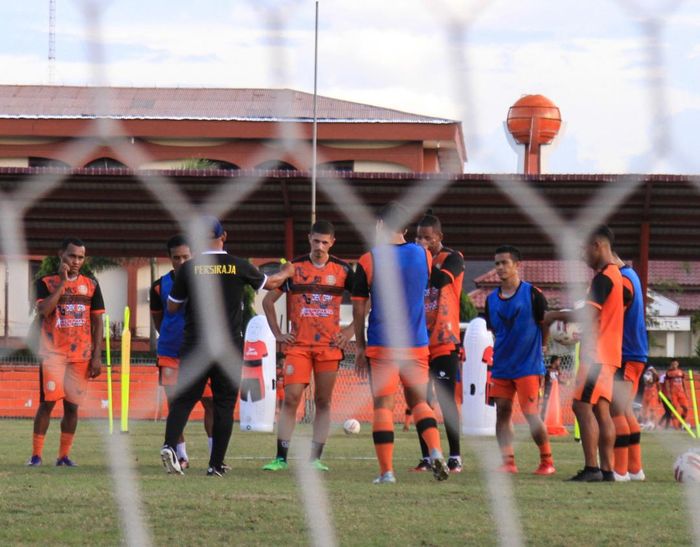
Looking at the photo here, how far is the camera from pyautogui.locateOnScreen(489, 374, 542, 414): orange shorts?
22.7ft

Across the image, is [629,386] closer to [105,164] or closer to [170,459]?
[170,459]

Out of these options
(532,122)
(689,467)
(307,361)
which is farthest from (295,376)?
(532,122)

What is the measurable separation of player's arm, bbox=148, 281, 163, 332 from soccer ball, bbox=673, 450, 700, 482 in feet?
8.72

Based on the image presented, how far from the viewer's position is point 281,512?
5.05 meters

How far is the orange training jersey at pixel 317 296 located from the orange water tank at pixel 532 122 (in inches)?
157

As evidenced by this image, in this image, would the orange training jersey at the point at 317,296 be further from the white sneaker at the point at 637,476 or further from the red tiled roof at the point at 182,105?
the red tiled roof at the point at 182,105

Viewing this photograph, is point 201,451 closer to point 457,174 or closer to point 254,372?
point 254,372

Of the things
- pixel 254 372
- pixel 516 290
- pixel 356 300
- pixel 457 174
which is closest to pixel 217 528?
pixel 356 300

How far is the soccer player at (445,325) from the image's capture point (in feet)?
22.6

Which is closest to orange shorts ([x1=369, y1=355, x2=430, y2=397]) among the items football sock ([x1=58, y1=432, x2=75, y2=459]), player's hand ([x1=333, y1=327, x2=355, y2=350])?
player's hand ([x1=333, y1=327, x2=355, y2=350])

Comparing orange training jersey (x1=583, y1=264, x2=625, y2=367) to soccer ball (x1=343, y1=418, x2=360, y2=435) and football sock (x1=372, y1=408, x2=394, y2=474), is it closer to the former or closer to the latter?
football sock (x1=372, y1=408, x2=394, y2=474)

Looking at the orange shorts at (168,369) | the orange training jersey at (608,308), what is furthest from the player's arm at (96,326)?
the orange training jersey at (608,308)

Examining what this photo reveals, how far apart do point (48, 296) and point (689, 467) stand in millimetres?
3282

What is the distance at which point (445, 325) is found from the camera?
23.2ft
